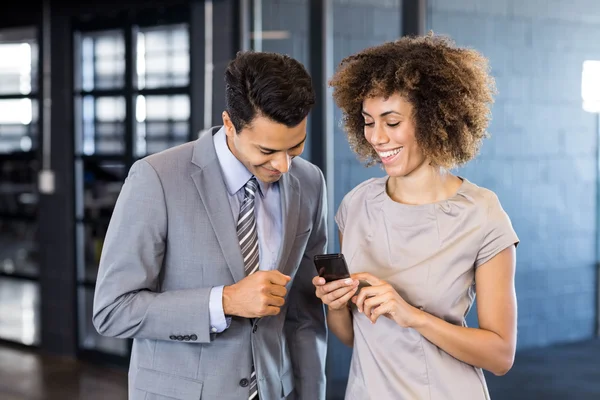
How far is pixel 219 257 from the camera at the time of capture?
184cm

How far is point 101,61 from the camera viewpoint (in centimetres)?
581

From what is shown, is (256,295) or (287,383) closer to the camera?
(256,295)

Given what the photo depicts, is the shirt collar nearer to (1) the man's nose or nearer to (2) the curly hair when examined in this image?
(1) the man's nose

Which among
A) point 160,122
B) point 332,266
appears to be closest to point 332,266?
point 332,266

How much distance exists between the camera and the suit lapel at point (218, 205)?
183 cm

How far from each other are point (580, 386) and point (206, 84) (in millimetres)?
2908

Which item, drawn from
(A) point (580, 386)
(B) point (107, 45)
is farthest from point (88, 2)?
(A) point (580, 386)

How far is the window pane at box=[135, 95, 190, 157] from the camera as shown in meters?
5.25

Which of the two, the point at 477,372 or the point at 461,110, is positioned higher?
the point at 461,110

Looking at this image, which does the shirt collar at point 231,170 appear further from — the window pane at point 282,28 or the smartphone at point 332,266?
the window pane at point 282,28

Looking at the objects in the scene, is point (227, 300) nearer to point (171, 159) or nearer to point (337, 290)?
point (337, 290)

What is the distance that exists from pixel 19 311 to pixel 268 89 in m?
5.92

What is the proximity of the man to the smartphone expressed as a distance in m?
0.08

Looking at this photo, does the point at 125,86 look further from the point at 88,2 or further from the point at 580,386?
the point at 580,386
